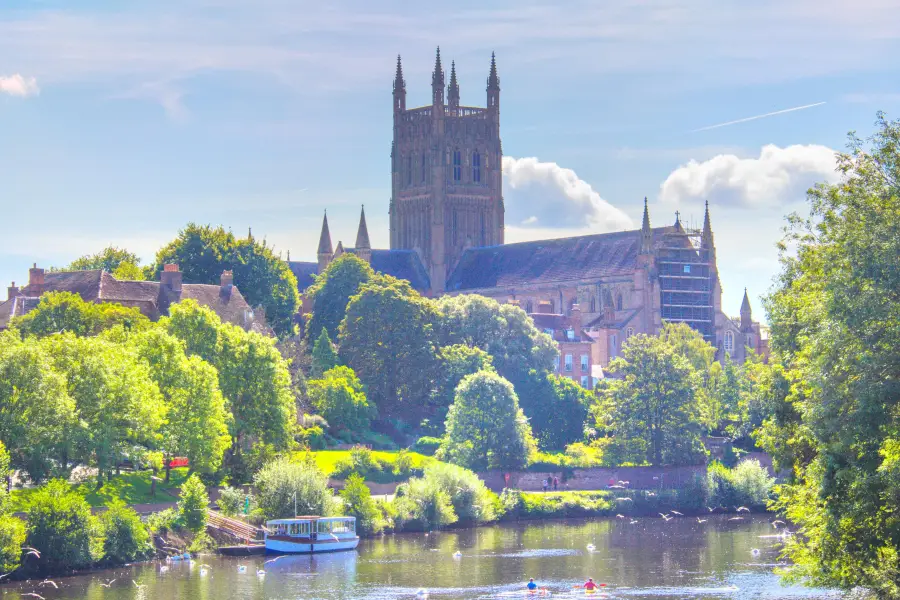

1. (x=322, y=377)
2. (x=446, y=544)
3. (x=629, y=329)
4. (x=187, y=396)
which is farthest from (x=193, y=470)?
(x=629, y=329)

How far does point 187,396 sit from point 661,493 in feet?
134

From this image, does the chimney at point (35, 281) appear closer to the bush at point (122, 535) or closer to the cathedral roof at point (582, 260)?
the bush at point (122, 535)

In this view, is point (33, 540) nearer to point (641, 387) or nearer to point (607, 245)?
point (641, 387)

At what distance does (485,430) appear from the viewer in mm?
110812

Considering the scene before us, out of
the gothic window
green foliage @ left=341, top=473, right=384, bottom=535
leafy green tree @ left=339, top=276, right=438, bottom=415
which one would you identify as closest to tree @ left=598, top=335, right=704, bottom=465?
leafy green tree @ left=339, top=276, right=438, bottom=415

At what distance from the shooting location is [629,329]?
172375 millimetres

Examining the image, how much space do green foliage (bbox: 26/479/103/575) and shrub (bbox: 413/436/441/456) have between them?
4580cm

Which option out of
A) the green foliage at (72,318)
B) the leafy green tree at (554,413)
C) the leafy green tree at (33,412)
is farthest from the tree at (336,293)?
the leafy green tree at (33,412)

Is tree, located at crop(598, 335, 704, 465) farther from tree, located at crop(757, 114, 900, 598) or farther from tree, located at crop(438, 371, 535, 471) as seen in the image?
tree, located at crop(757, 114, 900, 598)

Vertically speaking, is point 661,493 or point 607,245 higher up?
point 607,245

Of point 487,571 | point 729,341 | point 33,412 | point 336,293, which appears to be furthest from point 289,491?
point 729,341

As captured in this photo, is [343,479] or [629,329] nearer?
[343,479]

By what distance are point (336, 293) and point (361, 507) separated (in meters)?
51.0

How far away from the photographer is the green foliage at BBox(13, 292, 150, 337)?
99500 millimetres
